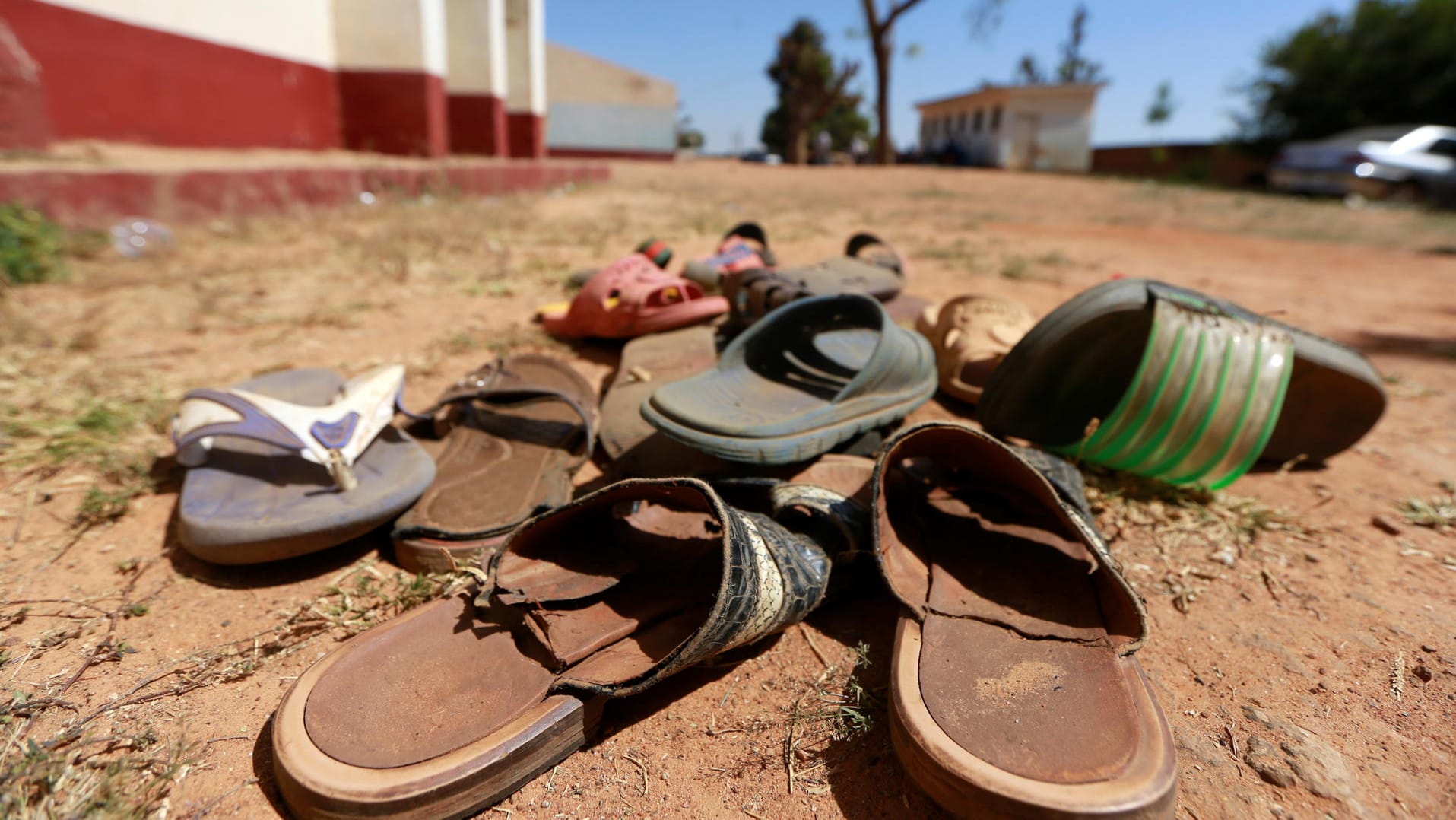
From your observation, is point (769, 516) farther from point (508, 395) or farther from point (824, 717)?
point (508, 395)

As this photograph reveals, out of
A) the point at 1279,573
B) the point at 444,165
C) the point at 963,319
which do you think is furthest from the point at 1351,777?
the point at 444,165

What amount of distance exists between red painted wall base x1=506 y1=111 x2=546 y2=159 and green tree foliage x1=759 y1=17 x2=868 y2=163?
14.0 metres

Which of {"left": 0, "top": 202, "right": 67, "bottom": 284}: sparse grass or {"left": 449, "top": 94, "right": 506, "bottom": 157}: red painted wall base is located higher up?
{"left": 449, "top": 94, "right": 506, "bottom": 157}: red painted wall base

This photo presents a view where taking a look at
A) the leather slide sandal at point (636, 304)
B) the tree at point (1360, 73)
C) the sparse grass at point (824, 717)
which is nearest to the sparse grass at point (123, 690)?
the sparse grass at point (824, 717)

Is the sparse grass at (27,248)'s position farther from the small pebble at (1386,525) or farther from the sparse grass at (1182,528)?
the small pebble at (1386,525)

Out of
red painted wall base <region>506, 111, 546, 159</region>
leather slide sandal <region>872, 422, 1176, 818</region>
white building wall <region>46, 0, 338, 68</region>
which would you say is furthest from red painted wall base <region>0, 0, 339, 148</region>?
leather slide sandal <region>872, 422, 1176, 818</region>

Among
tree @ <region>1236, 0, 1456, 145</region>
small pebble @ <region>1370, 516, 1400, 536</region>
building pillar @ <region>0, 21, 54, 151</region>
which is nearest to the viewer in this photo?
small pebble @ <region>1370, 516, 1400, 536</region>

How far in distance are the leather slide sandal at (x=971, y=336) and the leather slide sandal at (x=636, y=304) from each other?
78cm

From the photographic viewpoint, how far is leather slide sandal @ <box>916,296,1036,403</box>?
2330mm

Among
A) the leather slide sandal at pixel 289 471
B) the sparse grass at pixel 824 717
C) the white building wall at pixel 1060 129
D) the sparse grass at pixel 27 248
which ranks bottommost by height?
the sparse grass at pixel 824 717

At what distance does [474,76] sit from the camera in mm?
9750

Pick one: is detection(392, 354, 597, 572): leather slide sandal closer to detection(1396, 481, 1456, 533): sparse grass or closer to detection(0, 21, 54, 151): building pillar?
detection(1396, 481, 1456, 533): sparse grass

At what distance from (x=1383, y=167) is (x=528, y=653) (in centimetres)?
1603

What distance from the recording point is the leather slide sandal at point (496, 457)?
4.95 ft
